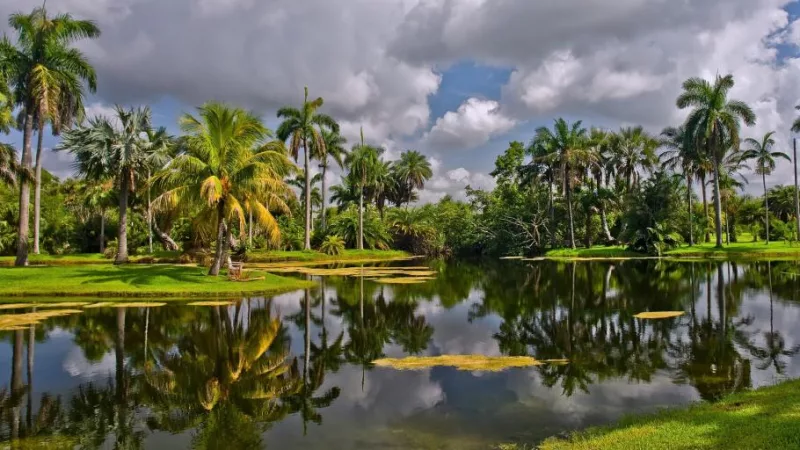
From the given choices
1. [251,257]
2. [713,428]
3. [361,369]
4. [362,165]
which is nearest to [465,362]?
[361,369]

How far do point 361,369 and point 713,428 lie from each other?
7617 millimetres

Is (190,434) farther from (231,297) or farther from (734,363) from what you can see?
(231,297)

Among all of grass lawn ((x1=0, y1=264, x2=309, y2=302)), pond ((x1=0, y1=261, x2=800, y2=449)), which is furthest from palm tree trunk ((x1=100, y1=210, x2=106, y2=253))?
pond ((x1=0, y1=261, x2=800, y2=449))

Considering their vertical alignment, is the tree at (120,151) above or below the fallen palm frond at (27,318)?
above

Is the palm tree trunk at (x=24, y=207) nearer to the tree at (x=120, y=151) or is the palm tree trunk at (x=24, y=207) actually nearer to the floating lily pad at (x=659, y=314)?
the tree at (x=120, y=151)

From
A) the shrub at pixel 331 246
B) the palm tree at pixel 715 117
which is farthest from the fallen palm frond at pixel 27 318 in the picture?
the palm tree at pixel 715 117

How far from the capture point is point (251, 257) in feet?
169

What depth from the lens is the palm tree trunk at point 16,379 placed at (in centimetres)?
869

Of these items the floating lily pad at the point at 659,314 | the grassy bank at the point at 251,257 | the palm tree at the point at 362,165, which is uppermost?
the palm tree at the point at 362,165

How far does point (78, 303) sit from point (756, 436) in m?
24.1

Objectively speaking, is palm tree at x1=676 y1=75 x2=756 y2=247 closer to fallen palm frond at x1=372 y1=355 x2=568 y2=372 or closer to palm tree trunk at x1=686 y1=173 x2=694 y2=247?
palm tree trunk at x1=686 y1=173 x2=694 y2=247

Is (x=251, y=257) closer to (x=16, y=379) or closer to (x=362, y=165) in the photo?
(x=362, y=165)

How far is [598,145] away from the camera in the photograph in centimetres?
6619

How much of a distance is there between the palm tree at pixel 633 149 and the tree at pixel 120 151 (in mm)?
52565
